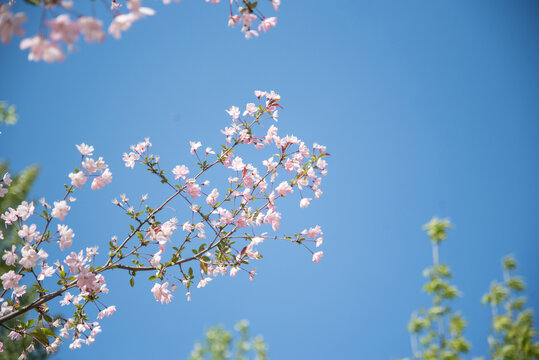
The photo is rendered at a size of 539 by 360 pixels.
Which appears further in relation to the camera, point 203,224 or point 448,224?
point 448,224

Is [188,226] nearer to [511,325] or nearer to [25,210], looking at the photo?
[25,210]

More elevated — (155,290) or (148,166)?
Answer: (148,166)

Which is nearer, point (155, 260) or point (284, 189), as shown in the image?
point (155, 260)

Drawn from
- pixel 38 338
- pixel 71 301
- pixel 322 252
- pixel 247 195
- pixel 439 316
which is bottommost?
pixel 38 338

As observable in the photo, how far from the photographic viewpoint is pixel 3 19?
1.09 m

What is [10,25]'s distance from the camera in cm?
111

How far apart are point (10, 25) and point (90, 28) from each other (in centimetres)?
31

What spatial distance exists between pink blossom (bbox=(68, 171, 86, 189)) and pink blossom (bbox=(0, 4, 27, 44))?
4.15ft

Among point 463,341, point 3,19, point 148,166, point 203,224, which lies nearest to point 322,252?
point 203,224

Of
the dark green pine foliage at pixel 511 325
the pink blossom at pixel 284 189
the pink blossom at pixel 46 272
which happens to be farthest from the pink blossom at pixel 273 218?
the dark green pine foliage at pixel 511 325

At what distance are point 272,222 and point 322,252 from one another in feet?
1.80

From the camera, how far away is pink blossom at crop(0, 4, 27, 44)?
3.59ft

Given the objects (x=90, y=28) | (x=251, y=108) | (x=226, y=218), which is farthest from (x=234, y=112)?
(x=90, y=28)

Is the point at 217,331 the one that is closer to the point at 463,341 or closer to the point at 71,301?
the point at 463,341
